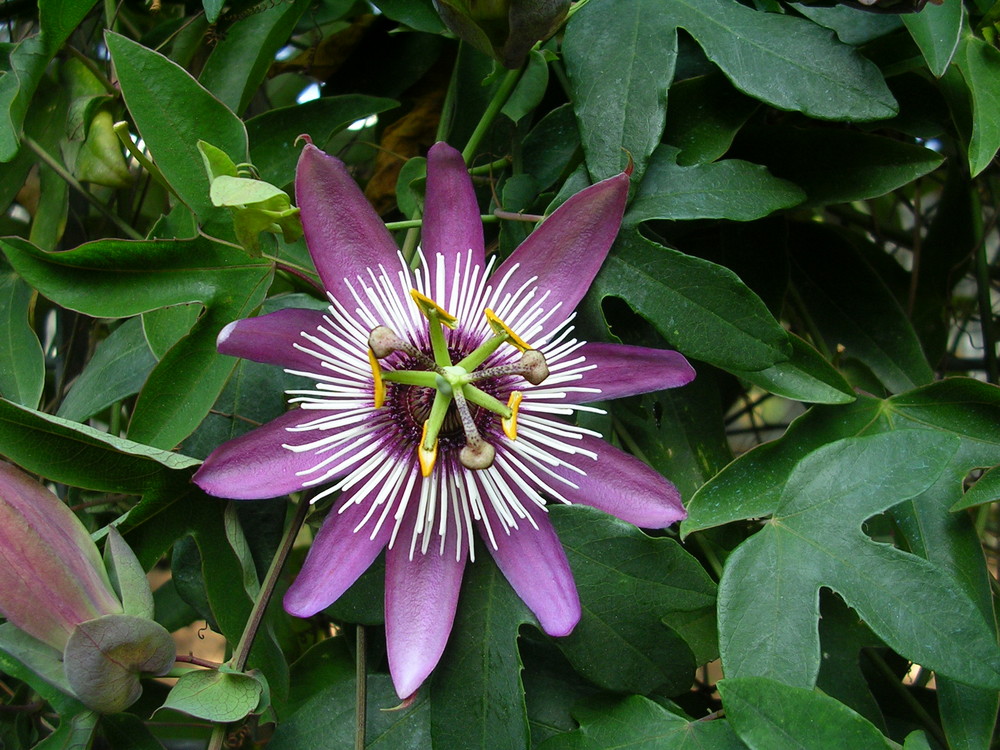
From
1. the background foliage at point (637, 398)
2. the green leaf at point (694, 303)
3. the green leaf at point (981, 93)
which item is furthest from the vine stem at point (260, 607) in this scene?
the green leaf at point (981, 93)

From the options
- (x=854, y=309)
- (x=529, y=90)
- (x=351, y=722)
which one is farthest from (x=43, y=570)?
(x=854, y=309)

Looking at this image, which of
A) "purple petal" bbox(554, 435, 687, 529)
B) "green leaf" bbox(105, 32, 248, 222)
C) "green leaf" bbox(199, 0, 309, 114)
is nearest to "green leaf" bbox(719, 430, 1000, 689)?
"purple petal" bbox(554, 435, 687, 529)

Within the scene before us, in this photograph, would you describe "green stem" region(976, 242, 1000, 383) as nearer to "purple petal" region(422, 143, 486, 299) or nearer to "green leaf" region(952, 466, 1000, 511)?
"green leaf" region(952, 466, 1000, 511)

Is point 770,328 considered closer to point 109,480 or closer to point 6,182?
point 109,480

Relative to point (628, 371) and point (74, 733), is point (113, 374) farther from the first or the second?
point (628, 371)

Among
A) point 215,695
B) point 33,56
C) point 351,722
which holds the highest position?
point 33,56

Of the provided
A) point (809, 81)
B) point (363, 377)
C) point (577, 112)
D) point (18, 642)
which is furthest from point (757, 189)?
point (18, 642)

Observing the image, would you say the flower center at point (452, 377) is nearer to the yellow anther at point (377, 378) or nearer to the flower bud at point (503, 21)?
the yellow anther at point (377, 378)
